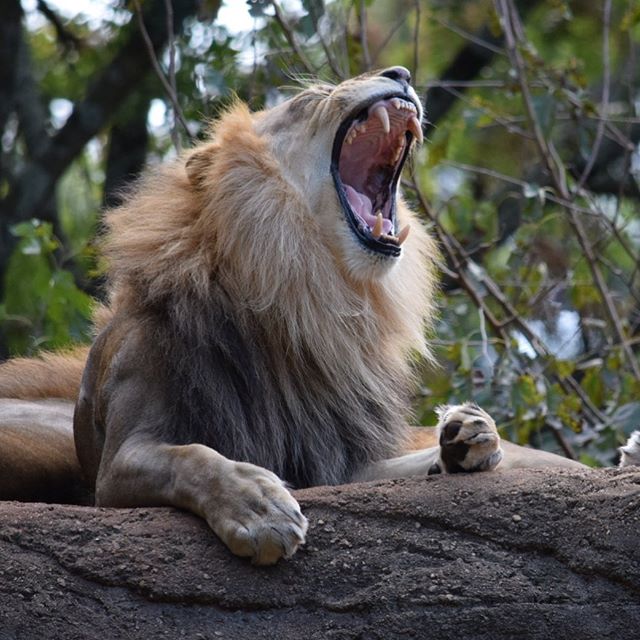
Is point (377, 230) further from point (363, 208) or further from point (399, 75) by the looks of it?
point (399, 75)

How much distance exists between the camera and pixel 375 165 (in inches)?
202

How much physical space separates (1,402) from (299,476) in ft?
4.26

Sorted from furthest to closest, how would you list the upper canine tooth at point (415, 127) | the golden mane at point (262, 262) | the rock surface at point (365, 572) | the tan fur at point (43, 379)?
the tan fur at point (43, 379)
the upper canine tooth at point (415, 127)
the golden mane at point (262, 262)
the rock surface at point (365, 572)

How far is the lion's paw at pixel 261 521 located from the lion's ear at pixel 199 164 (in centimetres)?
148

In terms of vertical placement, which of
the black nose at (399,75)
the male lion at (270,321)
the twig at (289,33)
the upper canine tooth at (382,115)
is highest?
the twig at (289,33)

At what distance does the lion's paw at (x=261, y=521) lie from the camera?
361cm

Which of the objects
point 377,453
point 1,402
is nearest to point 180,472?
point 377,453

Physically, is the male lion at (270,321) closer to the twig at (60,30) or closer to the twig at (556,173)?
the twig at (556,173)

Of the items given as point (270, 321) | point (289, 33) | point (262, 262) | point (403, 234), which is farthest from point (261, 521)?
point (289, 33)

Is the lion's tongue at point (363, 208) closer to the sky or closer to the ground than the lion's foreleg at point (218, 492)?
closer to the sky

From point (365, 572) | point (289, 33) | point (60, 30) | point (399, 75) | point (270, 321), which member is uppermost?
point (60, 30)

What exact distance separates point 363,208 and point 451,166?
3.27m

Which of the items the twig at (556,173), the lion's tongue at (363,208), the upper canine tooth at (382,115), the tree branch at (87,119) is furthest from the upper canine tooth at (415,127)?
the tree branch at (87,119)

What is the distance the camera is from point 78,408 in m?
4.74
